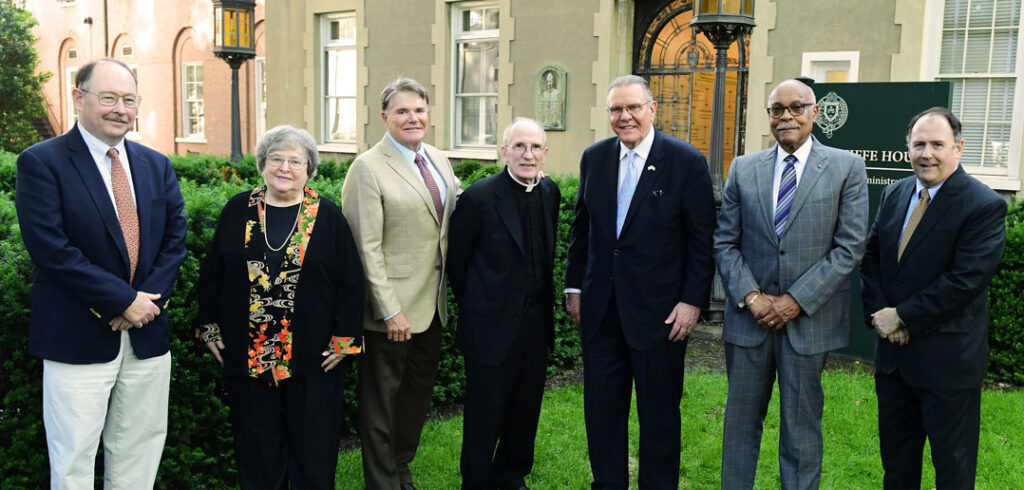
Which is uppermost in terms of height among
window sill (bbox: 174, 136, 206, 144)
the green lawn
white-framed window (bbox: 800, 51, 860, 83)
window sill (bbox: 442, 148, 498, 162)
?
white-framed window (bbox: 800, 51, 860, 83)

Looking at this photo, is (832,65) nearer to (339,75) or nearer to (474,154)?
(474,154)

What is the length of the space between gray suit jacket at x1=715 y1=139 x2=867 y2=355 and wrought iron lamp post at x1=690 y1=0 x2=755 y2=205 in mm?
3943

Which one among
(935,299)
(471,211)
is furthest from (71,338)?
(935,299)

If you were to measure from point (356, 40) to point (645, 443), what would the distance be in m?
11.1

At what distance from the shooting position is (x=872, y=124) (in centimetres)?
604

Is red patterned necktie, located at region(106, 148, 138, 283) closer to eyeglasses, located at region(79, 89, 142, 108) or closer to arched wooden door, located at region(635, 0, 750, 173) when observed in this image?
eyeglasses, located at region(79, 89, 142, 108)

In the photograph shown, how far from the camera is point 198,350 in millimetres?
3904

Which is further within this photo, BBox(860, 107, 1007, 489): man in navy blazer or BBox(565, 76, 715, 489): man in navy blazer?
BBox(565, 76, 715, 489): man in navy blazer

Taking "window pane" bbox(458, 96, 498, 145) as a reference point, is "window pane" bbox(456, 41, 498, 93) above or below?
above

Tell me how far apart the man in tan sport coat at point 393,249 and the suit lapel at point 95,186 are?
1.01 m

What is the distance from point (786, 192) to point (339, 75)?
1185cm

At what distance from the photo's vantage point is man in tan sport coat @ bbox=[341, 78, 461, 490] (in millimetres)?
3730

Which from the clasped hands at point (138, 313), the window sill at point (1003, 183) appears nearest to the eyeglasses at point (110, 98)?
the clasped hands at point (138, 313)

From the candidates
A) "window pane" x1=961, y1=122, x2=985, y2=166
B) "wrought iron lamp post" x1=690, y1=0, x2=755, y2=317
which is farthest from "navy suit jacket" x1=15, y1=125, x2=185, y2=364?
"window pane" x1=961, y1=122, x2=985, y2=166
